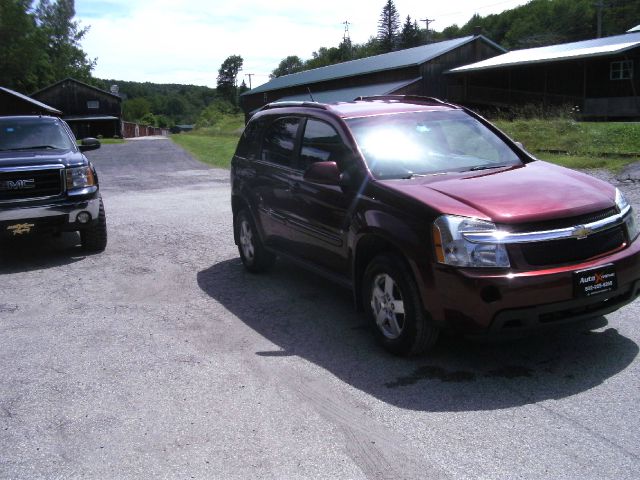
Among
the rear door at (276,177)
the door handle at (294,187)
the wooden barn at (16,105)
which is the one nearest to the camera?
the door handle at (294,187)

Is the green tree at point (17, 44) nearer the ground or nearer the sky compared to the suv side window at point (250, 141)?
nearer the sky

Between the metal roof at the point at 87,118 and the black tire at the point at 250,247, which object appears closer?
the black tire at the point at 250,247

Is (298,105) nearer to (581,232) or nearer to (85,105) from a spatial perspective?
(581,232)

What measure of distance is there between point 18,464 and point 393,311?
2.57 m

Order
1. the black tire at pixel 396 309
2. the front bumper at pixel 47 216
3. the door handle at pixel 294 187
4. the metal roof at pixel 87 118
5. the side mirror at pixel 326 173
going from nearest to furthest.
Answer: the black tire at pixel 396 309 < the side mirror at pixel 326 173 < the door handle at pixel 294 187 < the front bumper at pixel 47 216 < the metal roof at pixel 87 118

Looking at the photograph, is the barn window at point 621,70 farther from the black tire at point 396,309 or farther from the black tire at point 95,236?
the black tire at point 396,309

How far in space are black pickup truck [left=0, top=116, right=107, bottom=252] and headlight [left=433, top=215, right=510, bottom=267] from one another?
5.72 metres

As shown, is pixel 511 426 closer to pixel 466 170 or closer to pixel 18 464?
pixel 466 170

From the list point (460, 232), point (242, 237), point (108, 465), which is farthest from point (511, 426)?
Result: point (242, 237)

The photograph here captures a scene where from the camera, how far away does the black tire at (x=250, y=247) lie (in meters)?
7.09

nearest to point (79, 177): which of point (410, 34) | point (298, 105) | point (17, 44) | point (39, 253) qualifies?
point (39, 253)

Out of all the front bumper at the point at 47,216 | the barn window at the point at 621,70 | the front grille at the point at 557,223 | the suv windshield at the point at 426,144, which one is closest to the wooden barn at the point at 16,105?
the barn window at the point at 621,70

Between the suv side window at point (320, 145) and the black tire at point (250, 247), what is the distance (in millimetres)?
1353

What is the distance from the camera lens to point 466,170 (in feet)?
17.0
